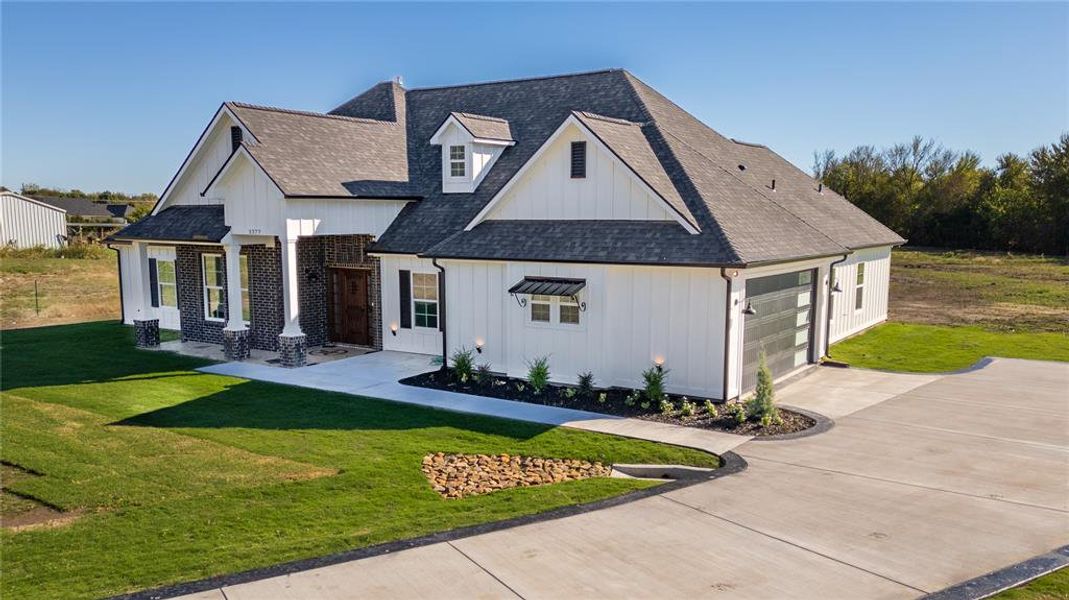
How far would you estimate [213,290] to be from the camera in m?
20.8

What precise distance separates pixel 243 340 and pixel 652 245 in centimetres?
1074

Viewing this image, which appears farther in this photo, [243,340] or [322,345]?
[322,345]

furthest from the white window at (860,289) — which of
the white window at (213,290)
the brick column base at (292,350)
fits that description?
the white window at (213,290)

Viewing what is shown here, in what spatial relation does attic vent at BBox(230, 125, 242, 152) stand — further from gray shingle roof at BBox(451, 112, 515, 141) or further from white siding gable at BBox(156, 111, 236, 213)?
gray shingle roof at BBox(451, 112, 515, 141)

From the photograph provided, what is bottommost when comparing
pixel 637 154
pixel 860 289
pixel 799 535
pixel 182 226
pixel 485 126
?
pixel 799 535

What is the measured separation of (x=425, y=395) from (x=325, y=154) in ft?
26.1

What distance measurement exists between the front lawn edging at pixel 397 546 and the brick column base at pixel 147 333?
15638mm

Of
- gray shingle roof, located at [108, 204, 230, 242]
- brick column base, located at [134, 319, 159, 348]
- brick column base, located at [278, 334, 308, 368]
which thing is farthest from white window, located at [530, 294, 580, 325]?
brick column base, located at [134, 319, 159, 348]

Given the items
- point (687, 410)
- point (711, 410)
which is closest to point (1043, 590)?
point (711, 410)

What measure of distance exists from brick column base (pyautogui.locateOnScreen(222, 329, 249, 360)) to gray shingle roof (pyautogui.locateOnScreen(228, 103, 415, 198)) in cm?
394

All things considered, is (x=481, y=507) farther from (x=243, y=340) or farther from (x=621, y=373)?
(x=243, y=340)

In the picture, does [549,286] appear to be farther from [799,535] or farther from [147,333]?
[147,333]

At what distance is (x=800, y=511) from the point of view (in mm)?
8680

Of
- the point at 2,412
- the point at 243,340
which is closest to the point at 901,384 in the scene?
the point at 243,340
